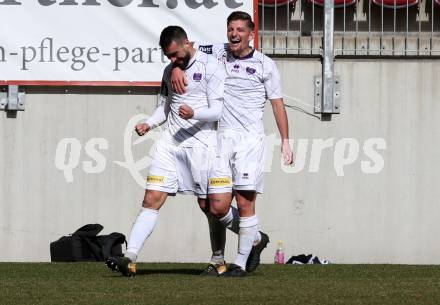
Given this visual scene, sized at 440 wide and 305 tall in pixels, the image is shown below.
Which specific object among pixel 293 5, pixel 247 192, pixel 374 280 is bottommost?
pixel 374 280

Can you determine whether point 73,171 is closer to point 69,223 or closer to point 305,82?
point 69,223

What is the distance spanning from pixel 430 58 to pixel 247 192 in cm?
576

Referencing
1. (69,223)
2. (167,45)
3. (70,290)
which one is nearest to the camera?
(70,290)

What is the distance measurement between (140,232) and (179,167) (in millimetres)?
589

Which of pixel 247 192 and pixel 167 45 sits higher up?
pixel 167 45

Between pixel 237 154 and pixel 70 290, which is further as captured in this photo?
pixel 237 154

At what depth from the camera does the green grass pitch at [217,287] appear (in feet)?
27.2

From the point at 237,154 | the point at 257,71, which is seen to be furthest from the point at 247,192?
the point at 257,71

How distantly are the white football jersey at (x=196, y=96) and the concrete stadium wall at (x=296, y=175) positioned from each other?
16.4 ft

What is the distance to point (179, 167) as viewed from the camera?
10.3 metres

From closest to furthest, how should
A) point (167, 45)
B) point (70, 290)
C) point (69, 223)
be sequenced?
1. point (70, 290)
2. point (167, 45)
3. point (69, 223)

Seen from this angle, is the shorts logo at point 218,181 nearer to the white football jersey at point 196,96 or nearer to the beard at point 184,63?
the white football jersey at point 196,96

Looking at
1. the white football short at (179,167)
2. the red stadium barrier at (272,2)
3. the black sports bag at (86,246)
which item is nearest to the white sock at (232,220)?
the white football short at (179,167)

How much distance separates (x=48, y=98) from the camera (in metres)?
15.3
